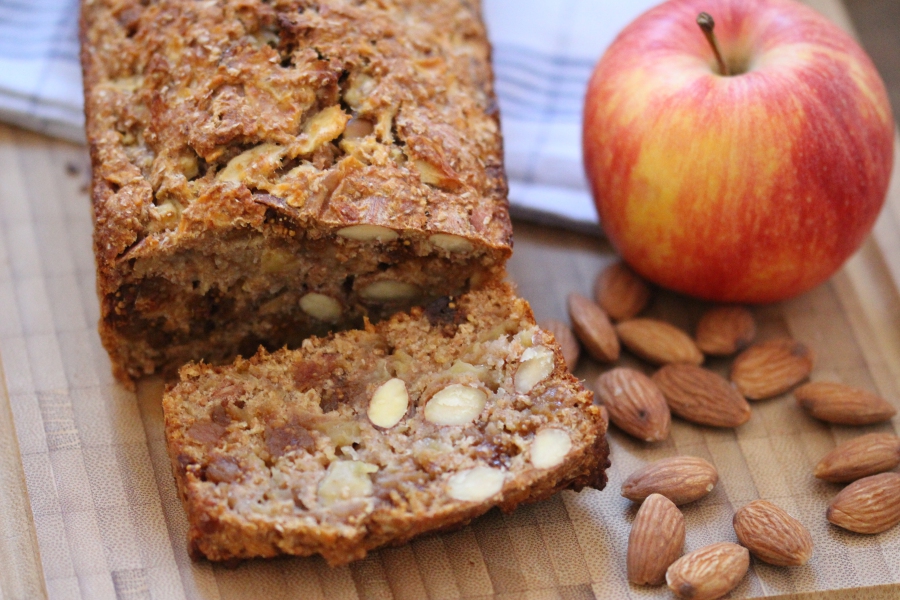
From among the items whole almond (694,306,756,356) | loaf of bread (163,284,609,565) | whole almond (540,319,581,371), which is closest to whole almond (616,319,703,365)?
whole almond (694,306,756,356)

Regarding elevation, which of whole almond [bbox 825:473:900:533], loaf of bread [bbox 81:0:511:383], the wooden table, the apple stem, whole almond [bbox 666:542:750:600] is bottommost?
the wooden table

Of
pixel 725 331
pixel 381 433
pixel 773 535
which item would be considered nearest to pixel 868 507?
pixel 773 535

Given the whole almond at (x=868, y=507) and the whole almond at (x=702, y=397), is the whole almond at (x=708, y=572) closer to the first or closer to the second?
the whole almond at (x=868, y=507)

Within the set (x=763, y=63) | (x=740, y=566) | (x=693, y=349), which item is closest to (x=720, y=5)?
(x=763, y=63)

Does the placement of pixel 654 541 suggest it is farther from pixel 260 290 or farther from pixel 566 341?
pixel 260 290

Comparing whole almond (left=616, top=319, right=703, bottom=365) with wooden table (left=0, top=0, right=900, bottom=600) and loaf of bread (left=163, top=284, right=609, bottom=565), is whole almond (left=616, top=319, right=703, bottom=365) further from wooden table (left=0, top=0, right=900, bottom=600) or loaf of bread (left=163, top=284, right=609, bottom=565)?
loaf of bread (left=163, top=284, right=609, bottom=565)
